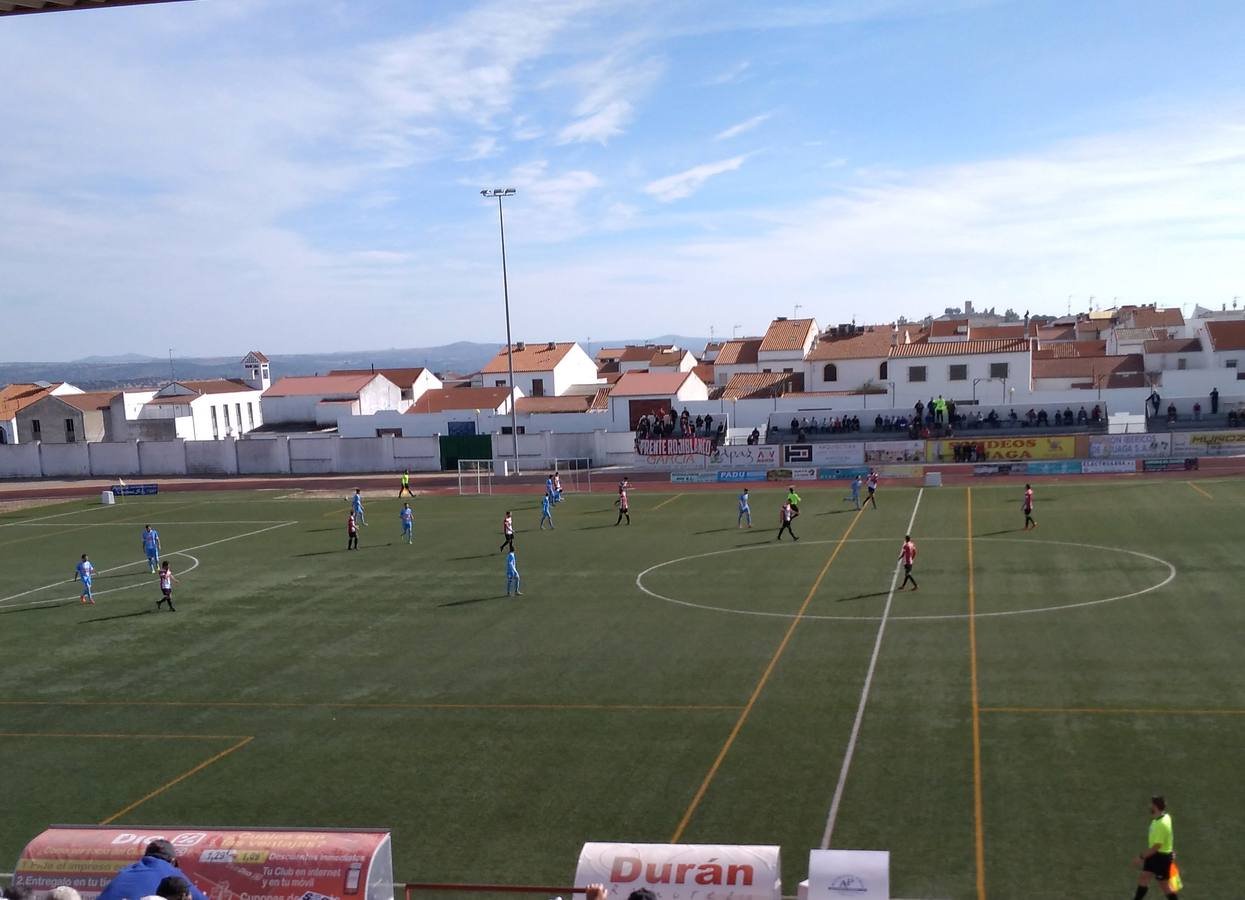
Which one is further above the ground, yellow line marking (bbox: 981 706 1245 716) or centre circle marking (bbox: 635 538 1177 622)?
centre circle marking (bbox: 635 538 1177 622)

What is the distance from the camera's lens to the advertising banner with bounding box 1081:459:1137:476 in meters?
51.1

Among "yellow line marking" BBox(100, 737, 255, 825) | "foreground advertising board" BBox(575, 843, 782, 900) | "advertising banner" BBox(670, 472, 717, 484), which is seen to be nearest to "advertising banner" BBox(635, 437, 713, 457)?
"advertising banner" BBox(670, 472, 717, 484)

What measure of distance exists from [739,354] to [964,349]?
24041mm

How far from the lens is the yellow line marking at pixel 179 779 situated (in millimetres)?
16438

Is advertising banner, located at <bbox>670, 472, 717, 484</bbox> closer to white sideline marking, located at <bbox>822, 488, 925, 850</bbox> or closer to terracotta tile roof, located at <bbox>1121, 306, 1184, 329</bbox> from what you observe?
white sideline marking, located at <bbox>822, 488, 925, 850</bbox>

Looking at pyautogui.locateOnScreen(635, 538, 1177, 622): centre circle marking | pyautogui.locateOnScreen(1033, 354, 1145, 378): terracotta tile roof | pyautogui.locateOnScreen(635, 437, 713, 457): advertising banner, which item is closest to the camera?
pyautogui.locateOnScreen(635, 538, 1177, 622): centre circle marking

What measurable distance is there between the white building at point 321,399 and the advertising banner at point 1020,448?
161 ft

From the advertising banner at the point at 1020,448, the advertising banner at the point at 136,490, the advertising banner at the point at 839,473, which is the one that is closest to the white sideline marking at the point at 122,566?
the advertising banner at the point at 136,490

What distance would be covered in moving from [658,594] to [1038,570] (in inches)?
431

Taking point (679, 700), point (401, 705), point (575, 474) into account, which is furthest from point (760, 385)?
point (401, 705)

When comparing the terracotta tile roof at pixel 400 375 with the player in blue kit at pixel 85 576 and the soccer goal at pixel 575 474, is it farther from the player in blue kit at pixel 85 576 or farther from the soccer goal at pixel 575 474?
the player in blue kit at pixel 85 576

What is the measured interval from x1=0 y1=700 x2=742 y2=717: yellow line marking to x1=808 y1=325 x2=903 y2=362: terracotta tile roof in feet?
200

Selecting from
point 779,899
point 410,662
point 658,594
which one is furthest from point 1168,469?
point 779,899

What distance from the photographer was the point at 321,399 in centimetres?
8706
